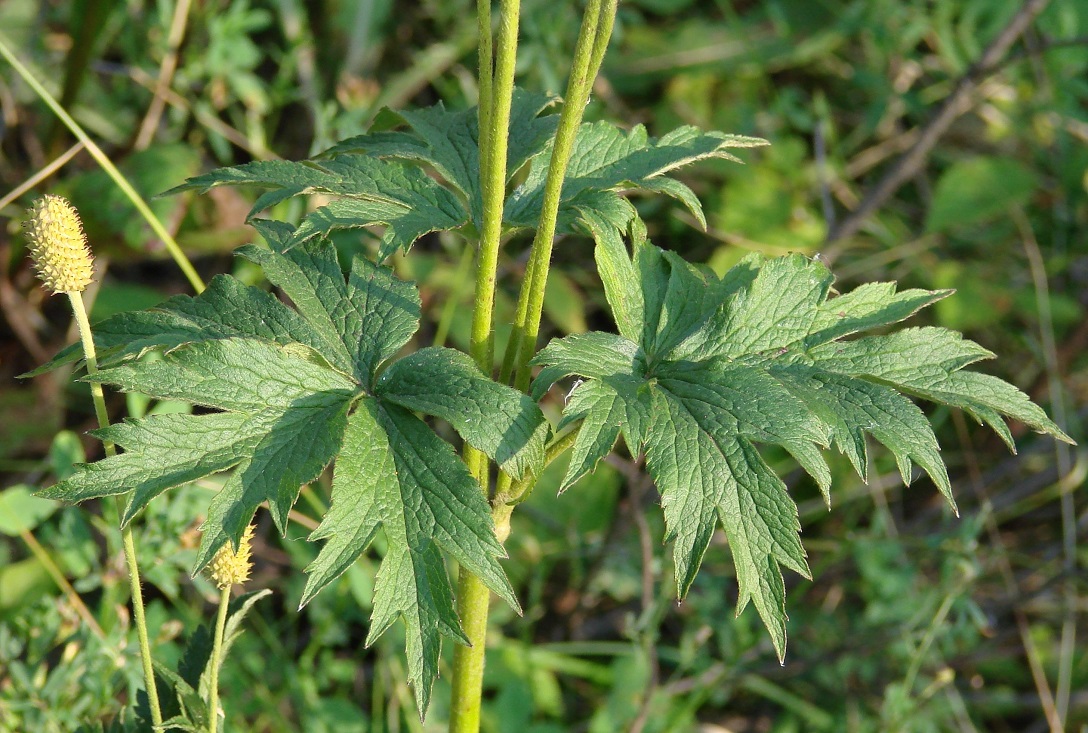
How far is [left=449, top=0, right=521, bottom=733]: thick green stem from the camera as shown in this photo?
3.62ft

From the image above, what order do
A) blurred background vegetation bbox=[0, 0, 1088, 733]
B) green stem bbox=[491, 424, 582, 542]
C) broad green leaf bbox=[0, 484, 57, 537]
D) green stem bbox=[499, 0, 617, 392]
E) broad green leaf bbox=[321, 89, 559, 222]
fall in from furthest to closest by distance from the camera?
blurred background vegetation bbox=[0, 0, 1088, 733] < broad green leaf bbox=[0, 484, 57, 537] < broad green leaf bbox=[321, 89, 559, 222] < green stem bbox=[491, 424, 582, 542] < green stem bbox=[499, 0, 617, 392]

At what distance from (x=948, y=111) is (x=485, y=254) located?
223 cm

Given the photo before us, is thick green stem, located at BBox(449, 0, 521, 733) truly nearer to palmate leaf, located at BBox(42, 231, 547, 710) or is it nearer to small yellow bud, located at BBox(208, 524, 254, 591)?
palmate leaf, located at BBox(42, 231, 547, 710)

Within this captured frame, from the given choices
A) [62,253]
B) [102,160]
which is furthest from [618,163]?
[102,160]

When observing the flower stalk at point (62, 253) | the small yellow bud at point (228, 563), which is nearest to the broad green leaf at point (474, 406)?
the small yellow bud at point (228, 563)

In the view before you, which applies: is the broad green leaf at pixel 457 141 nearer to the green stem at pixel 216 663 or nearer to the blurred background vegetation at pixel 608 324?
the blurred background vegetation at pixel 608 324

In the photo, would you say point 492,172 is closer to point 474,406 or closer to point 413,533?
point 474,406

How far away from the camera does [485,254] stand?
123 centimetres

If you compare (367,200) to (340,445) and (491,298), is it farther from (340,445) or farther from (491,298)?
(340,445)

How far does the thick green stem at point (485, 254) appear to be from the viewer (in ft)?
3.62

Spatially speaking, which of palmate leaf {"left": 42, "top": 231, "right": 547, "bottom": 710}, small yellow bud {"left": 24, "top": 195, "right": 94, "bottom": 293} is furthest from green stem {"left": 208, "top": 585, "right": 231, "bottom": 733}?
small yellow bud {"left": 24, "top": 195, "right": 94, "bottom": 293}

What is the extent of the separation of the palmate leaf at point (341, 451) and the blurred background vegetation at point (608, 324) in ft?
2.25

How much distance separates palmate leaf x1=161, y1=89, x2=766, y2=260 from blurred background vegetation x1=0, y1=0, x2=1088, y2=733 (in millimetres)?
471

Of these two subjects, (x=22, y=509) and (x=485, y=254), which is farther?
(x=22, y=509)
